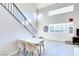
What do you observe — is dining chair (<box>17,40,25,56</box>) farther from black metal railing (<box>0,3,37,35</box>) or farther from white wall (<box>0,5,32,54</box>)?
black metal railing (<box>0,3,37,35</box>)

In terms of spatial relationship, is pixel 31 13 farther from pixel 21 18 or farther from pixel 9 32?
pixel 9 32

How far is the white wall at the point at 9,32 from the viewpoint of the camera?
152cm

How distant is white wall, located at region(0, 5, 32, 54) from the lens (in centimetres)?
152

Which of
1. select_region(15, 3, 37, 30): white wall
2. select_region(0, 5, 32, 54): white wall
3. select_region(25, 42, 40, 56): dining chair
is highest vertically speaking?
select_region(15, 3, 37, 30): white wall

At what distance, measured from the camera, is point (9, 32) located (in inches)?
62.4

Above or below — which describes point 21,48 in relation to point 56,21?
below

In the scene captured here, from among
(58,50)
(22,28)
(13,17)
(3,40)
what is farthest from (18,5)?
(58,50)

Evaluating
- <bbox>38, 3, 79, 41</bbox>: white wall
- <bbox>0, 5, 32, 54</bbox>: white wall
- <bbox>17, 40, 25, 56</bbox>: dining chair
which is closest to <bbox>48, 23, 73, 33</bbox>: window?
<bbox>38, 3, 79, 41</bbox>: white wall

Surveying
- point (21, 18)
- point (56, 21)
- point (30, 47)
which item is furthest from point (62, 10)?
point (30, 47)

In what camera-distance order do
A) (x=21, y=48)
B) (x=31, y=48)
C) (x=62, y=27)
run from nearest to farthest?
1. (x=62, y=27)
2. (x=21, y=48)
3. (x=31, y=48)

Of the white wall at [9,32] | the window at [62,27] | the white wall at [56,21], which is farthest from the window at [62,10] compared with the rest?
the white wall at [9,32]

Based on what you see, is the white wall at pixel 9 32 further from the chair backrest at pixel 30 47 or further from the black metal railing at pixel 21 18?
the chair backrest at pixel 30 47

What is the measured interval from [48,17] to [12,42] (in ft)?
2.34

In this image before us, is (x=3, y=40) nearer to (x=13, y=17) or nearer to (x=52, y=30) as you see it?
(x=13, y=17)
